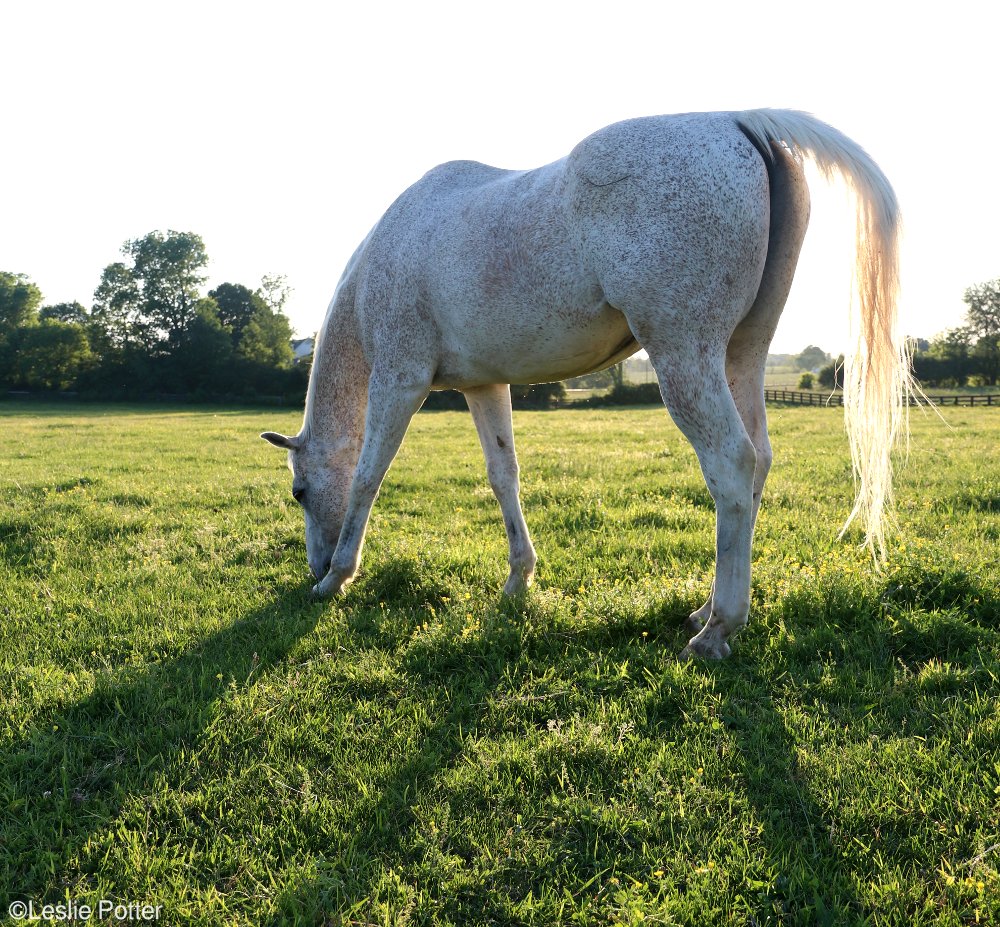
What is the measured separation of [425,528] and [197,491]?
4.55 metres

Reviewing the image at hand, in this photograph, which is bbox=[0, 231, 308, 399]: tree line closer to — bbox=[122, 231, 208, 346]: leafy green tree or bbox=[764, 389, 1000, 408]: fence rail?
bbox=[122, 231, 208, 346]: leafy green tree

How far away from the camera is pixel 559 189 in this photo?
12.0ft

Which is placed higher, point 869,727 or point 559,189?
point 559,189

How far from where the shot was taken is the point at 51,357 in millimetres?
50625

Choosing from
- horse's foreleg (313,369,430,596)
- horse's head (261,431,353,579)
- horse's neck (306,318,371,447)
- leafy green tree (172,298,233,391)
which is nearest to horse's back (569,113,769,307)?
horse's foreleg (313,369,430,596)

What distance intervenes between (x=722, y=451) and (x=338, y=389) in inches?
119

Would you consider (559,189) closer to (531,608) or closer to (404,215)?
(404,215)

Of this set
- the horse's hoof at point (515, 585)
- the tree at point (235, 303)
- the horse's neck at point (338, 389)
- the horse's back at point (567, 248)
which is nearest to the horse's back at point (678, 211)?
the horse's back at point (567, 248)

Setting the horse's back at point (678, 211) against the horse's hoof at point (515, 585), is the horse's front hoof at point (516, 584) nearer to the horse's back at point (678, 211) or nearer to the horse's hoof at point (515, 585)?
the horse's hoof at point (515, 585)

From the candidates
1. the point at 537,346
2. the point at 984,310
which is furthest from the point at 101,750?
the point at 984,310

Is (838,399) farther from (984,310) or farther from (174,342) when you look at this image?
(174,342)

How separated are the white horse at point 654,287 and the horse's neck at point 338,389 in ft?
1.59

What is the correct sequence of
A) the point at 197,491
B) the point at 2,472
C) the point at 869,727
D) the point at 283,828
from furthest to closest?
the point at 2,472
the point at 197,491
the point at 869,727
the point at 283,828

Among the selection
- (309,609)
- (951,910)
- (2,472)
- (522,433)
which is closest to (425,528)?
(309,609)
